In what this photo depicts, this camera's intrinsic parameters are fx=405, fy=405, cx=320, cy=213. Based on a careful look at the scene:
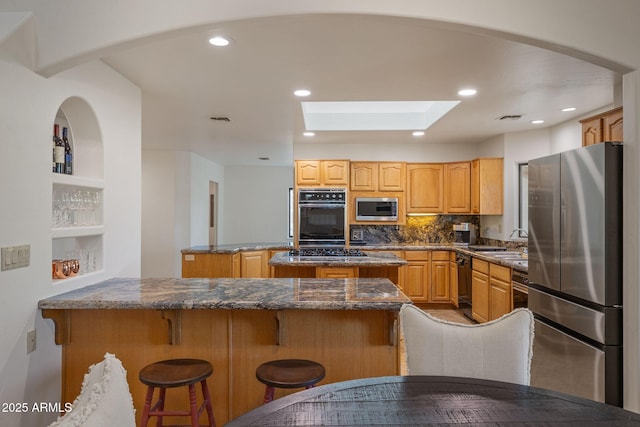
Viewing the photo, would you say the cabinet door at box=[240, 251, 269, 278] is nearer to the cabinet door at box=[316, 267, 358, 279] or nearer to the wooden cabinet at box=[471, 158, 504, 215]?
the cabinet door at box=[316, 267, 358, 279]

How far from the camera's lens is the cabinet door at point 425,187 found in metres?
6.06

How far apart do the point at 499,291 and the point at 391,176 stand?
2.42 m

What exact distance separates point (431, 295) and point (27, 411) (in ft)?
15.6

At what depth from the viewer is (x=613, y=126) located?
3.09 meters

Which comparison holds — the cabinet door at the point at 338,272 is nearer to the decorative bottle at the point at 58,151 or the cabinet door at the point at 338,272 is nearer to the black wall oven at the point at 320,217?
the black wall oven at the point at 320,217

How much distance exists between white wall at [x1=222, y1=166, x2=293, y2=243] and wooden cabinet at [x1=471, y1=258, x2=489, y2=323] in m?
5.05

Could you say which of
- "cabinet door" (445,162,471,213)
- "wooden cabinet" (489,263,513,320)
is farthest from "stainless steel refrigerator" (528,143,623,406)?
"cabinet door" (445,162,471,213)

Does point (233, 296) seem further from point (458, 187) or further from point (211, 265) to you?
point (458, 187)

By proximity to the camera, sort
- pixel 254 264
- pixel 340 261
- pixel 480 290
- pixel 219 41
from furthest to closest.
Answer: pixel 254 264
pixel 480 290
pixel 340 261
pixel 219 41

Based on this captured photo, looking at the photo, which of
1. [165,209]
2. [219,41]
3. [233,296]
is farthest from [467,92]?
[165,209]

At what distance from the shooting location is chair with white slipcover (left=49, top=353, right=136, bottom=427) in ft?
2.43

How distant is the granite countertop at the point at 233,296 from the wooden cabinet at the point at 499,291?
6.44 feet

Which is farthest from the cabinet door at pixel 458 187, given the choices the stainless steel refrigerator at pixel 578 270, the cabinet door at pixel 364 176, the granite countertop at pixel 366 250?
the stainless steel refrigerator at pixel 578 270

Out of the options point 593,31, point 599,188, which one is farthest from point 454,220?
point 593,31
